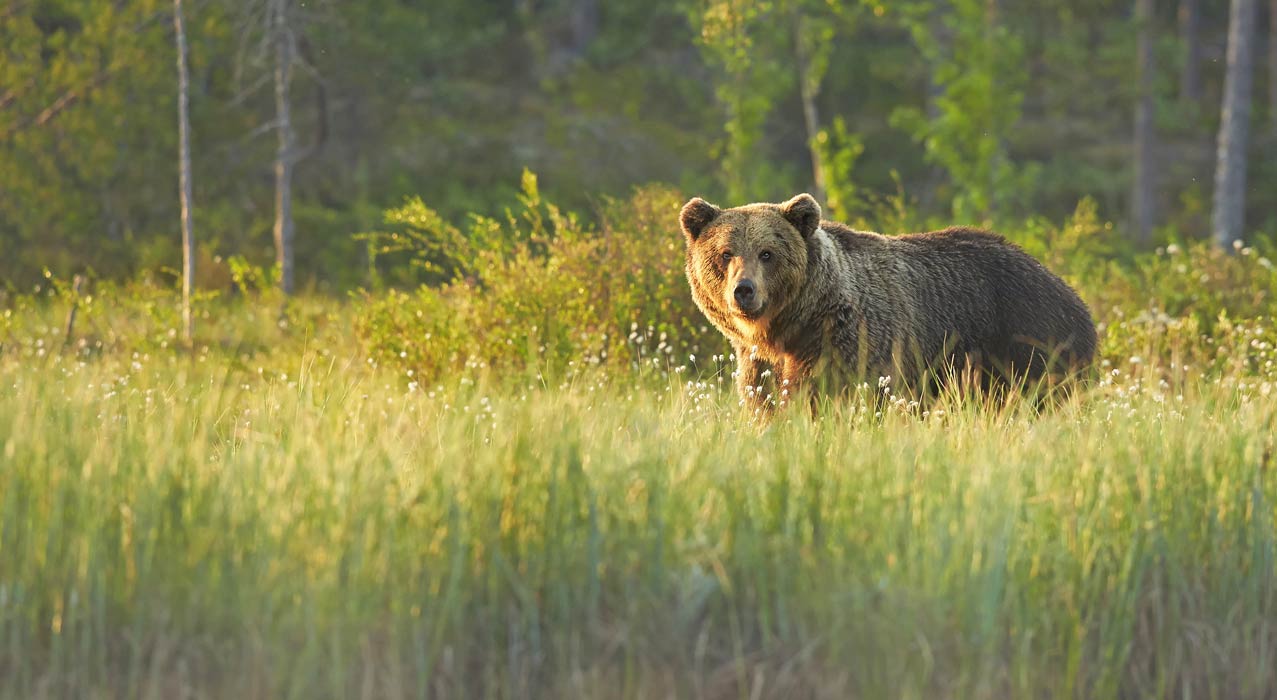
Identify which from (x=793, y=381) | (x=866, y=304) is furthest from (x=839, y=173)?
(x=793, y=381)

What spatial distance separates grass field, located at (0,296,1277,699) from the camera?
391 cm

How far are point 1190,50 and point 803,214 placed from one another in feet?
75.5

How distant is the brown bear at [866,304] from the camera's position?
6.74 metres

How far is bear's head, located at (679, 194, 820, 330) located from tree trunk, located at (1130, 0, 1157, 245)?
17.8m

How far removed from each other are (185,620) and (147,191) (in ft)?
46.1

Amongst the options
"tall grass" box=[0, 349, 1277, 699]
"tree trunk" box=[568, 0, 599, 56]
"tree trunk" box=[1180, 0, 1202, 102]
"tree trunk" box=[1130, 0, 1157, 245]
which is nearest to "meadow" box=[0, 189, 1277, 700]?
"tall grass" box=[0, 349, 1277, 699]

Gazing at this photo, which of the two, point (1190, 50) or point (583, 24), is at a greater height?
point (583, 24)

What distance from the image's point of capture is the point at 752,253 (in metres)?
6.67

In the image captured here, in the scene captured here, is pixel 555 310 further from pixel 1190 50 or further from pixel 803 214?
pixel 1190 50

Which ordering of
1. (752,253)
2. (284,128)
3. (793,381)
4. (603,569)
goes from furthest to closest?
(284,128), (793,381), (752,253), (603,569)

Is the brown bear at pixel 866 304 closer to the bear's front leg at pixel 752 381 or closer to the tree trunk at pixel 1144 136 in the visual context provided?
the bear's front leg at pixel 752 381

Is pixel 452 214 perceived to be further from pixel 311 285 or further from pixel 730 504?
pixel 730 504

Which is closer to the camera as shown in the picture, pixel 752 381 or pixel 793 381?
pixel 793 381

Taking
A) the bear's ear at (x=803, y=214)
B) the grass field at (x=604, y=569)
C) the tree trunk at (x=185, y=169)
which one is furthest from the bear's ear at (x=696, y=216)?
the tree trunk at (x=185, y=169)
